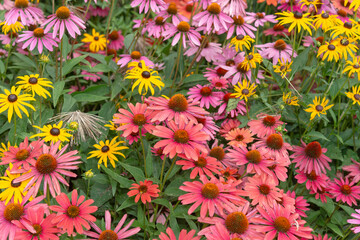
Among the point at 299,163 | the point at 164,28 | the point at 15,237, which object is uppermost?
the point at 164,28

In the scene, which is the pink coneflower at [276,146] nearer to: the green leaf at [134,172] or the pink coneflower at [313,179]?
the pink coneflower at [313,179]

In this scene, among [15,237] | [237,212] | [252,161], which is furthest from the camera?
[252,161]

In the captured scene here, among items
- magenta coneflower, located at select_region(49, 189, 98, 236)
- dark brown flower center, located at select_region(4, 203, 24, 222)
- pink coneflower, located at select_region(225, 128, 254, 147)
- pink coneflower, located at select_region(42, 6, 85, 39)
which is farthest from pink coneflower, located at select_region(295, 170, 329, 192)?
pink coneflower, located at select_region(42, 6, 85, 39)

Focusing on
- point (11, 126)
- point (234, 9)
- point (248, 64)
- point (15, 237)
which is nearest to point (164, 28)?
point (234, 9)

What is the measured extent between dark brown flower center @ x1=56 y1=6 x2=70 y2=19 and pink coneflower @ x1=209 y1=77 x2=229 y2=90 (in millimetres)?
978

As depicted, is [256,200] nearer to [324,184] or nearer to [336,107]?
[324,184]

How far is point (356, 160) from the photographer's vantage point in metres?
2.26

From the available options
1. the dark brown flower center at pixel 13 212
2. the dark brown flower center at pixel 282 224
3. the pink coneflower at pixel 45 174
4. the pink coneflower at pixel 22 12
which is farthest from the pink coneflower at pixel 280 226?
the pink coneflower at pixel 22 12

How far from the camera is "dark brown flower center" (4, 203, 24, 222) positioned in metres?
1.27

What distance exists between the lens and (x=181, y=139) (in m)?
1.41

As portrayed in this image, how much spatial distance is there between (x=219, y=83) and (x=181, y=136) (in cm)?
96

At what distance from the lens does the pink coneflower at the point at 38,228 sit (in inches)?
49.3

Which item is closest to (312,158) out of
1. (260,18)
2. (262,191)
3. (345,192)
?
(345,192)

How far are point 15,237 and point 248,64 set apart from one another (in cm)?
154
